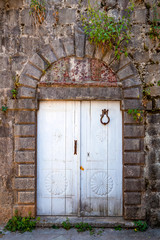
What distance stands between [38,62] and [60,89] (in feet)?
2.12

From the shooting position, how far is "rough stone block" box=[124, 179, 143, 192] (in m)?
4.18

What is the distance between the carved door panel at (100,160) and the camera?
4305mm

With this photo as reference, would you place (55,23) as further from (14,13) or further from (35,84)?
(35,84)

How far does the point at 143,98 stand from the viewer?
4.26m

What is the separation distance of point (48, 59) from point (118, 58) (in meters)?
1.30

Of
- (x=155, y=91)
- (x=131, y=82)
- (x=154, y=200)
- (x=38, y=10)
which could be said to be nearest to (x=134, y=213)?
(x=154, y=200)

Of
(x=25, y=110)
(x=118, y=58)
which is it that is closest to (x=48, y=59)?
(x=25, y=110)

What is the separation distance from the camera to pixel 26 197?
4.16 m

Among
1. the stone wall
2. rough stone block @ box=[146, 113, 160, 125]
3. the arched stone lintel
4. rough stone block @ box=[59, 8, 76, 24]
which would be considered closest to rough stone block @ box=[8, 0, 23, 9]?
the stone wall

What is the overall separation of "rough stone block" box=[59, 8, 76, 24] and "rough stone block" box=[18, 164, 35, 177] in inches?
109

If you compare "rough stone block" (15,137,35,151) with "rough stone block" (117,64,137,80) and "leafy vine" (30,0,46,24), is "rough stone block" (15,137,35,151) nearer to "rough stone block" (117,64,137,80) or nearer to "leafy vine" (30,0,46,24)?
"rough stone block" (117,64,137,80)

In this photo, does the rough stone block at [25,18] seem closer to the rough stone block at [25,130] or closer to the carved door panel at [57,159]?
the carved door panel at [57,159]

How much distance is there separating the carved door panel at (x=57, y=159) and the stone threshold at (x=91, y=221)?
0.13m

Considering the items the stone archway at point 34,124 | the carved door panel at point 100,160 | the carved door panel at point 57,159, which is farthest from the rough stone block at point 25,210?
the carved door panel at point 100,160
